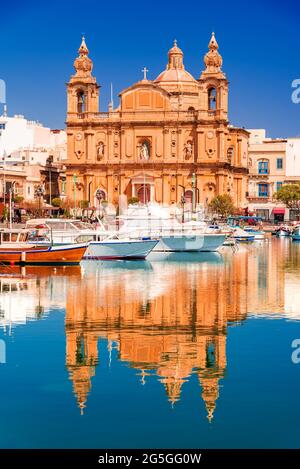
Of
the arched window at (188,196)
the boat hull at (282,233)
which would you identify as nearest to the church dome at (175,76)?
the arched window at (188,196)

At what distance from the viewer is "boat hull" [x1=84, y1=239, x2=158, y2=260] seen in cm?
4084

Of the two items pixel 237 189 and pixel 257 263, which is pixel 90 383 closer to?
pixel 257 263

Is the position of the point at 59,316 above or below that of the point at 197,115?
below

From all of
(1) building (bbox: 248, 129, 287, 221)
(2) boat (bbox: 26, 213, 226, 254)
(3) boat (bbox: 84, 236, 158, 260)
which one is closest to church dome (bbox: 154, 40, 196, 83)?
(1) building (bbox: 248, 129, 287, 221)

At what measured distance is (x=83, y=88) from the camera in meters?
78.1

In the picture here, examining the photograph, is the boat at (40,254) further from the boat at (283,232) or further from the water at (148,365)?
the boat at (283,232)

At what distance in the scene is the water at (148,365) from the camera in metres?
12.3

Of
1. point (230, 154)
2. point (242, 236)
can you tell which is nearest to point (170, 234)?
point (242, 236)

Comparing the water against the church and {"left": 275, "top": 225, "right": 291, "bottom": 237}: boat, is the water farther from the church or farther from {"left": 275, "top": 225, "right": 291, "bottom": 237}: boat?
the church

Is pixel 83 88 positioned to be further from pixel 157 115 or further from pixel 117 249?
pixel 117 249

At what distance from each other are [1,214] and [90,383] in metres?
54.7
